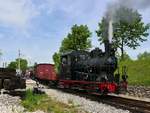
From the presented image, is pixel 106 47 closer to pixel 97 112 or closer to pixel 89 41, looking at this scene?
pixel 97 112

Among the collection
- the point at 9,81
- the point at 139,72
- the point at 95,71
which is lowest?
the point at 9,81

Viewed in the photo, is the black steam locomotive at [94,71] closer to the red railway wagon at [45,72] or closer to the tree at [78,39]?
the red railway wagon at [45,72]

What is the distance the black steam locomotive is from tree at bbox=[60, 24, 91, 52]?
1248 inches

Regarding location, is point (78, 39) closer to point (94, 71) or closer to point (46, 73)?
point (46, 73)

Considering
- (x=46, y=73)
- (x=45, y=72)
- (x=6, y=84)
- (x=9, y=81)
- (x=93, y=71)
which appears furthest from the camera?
(x=45, y=72)

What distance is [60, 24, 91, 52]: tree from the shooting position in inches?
2384

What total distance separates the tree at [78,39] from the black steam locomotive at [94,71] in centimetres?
3170

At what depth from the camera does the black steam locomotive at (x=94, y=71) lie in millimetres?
22562

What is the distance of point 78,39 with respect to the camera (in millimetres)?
60750

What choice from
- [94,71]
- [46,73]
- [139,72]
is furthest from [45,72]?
[94,71]

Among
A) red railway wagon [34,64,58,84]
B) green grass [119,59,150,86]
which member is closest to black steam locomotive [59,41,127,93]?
green grass [119,59,150,86]

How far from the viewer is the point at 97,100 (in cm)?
2197

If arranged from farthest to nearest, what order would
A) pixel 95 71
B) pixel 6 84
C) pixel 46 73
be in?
1. pixel 46 73
2. pixel 6 84
3. pixel 95 71

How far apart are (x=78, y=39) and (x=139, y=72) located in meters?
26.9
